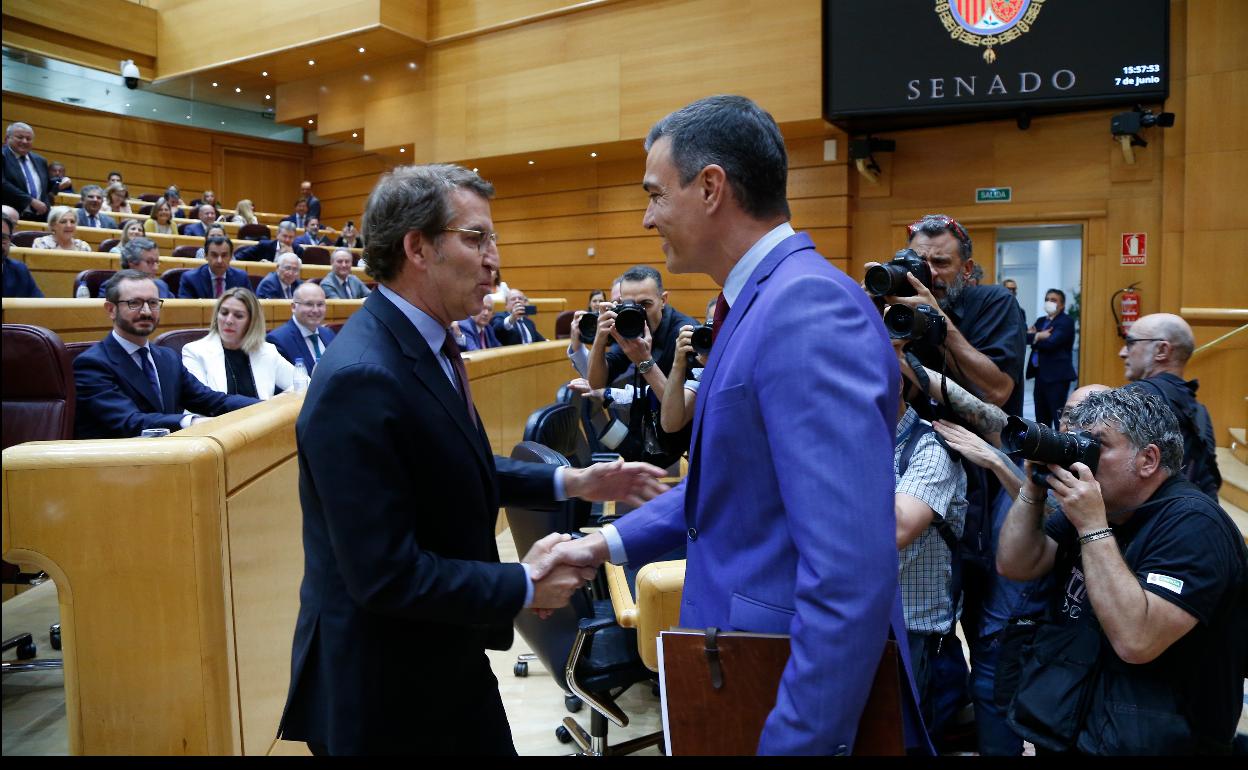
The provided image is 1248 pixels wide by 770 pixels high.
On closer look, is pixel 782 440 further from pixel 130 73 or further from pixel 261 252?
pixel 130 73

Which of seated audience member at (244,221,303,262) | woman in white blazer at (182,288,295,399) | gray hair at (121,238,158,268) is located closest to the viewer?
woman in white blazer at (182,288,295,399)

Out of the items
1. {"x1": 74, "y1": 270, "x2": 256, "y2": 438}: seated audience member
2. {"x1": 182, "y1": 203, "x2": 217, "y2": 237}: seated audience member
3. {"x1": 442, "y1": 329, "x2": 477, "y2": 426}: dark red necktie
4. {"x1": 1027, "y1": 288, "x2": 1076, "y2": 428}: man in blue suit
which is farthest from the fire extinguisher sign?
{"x1": 182, "y1": 203, "x2": 217, "y2": 237}: seated audience member

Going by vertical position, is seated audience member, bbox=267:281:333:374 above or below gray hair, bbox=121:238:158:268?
below

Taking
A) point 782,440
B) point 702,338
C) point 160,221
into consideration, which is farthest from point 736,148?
point 160,221

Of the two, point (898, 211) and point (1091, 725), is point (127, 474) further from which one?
point (898, 211)

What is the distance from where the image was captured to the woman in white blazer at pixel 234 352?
439cm

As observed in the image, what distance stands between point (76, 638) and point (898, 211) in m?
9.53

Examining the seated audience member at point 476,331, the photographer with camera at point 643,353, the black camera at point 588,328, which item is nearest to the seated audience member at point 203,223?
the seated audience member at point 476,331

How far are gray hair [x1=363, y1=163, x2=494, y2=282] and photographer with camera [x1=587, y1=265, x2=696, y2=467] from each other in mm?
1688

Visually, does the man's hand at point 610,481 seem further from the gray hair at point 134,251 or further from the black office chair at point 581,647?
the gray hair at point 134,251

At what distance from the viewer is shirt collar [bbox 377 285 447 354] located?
1.40 m

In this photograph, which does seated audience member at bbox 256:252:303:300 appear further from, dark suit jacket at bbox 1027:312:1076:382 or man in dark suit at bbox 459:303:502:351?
dark suit jacket at bbox 1027:312:1076:382

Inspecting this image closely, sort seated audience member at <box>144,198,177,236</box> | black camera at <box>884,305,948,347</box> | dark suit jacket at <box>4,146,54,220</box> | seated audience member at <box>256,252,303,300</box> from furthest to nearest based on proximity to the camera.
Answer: seated audience member at <box>144,198,177,236</box> < dark suit jacket at <box>4,146,54,220</box> < seated audience member at <box>256,252,303,300</box> < black camera at <box>884,305,948,347</box>

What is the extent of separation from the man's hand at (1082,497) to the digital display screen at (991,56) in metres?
7.57
